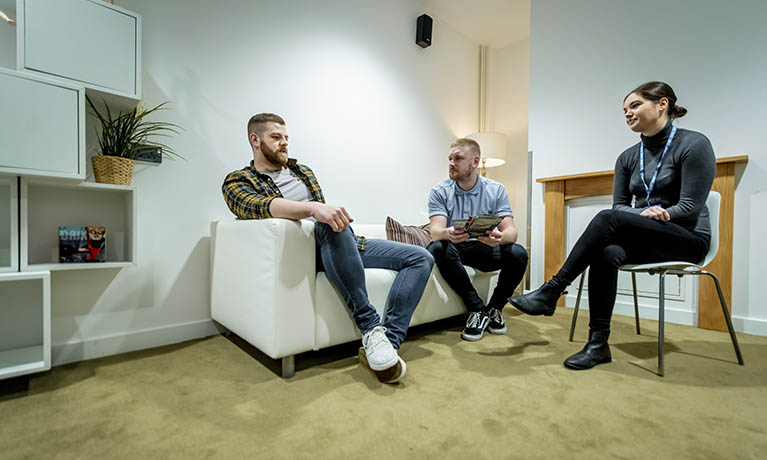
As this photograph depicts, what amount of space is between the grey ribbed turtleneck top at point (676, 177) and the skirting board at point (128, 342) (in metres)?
→ 2.13

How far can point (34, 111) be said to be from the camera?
1.09 meters

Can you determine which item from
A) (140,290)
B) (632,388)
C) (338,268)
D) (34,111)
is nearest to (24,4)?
(34,111)

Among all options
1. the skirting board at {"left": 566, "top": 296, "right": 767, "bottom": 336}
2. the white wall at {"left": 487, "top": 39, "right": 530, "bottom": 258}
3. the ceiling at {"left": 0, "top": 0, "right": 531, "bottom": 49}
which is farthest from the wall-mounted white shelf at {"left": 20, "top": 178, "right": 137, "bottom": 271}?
the white wall at {"left": 487, "top": 39, "right": 530, "bottom": 258}

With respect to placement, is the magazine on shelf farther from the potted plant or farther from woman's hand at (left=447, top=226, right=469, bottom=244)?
the potted plant

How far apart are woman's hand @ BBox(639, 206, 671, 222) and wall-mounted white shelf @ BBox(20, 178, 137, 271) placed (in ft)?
6.69

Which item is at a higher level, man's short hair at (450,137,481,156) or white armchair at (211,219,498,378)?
man's short hair at (450,137,481,156)

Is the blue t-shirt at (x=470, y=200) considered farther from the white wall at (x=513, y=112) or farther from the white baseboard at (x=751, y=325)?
the white wall at (x=513, y=112)

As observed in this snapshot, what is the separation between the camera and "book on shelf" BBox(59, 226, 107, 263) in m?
1.30

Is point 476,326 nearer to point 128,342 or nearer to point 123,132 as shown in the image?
point 128,342

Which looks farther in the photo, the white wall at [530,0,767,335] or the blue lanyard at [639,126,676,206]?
the white wall at [530,0,767,335]

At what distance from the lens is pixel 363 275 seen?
132 centimetres

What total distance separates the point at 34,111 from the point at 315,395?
4.25ft

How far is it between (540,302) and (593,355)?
304mm

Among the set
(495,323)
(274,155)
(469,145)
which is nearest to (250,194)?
(274,155)
